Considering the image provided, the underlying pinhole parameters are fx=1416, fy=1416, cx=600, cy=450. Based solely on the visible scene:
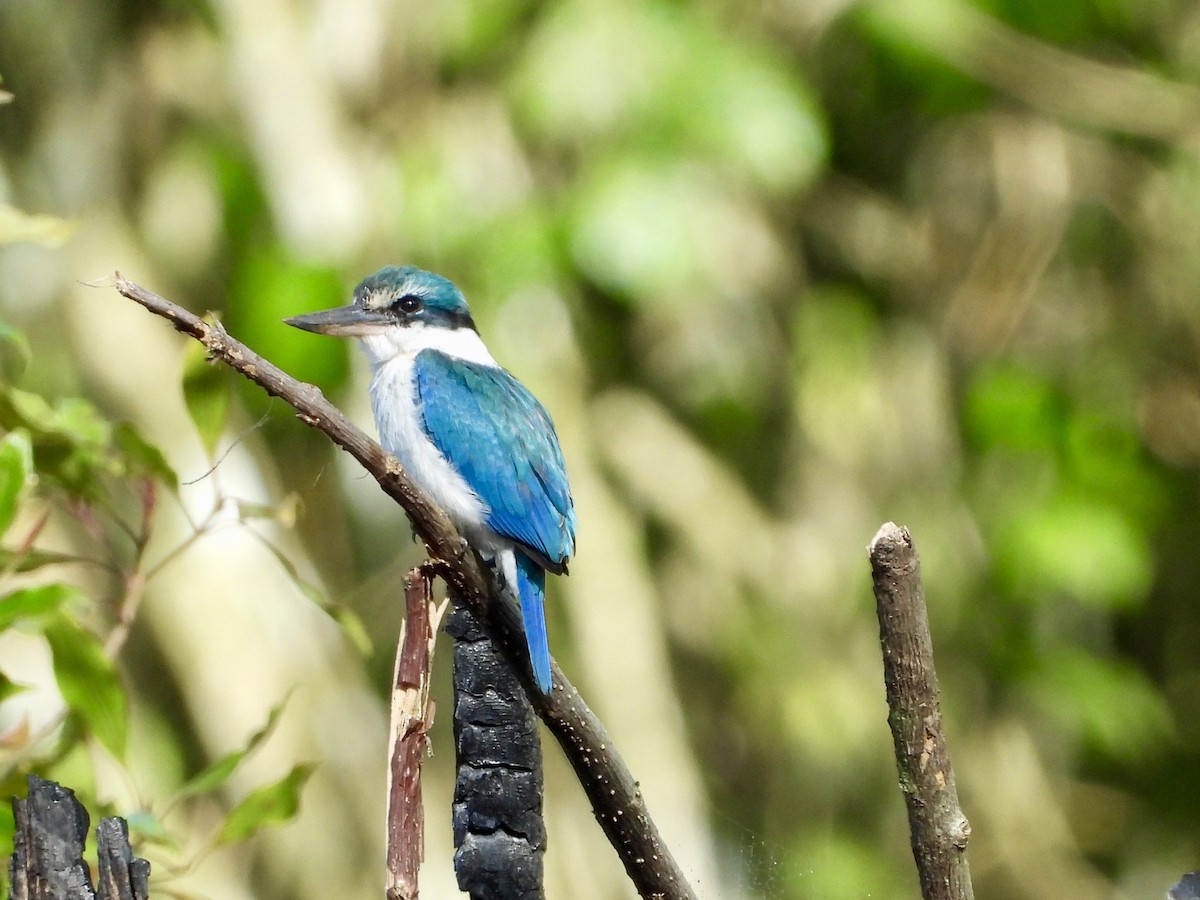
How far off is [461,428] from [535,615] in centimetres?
54

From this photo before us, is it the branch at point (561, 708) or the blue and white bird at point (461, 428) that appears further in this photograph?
the blue and white bird at point (461, 428)

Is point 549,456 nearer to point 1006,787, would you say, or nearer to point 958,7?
point 958,7

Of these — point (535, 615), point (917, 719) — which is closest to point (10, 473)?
point (535, 615)

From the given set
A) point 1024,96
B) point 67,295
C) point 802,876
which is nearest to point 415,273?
point 802,876

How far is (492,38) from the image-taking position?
11.4 ft

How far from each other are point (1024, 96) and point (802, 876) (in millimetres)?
3092

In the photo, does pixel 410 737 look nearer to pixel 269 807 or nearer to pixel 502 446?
pixel 269 807

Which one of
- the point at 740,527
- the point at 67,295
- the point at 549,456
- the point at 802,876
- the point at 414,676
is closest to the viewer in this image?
the point at 414,676

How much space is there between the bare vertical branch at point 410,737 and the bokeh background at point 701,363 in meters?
1.50

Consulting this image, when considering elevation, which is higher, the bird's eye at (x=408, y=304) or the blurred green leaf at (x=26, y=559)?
the bird's eye at (x=408, y=304)

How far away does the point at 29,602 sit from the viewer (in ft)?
5.05

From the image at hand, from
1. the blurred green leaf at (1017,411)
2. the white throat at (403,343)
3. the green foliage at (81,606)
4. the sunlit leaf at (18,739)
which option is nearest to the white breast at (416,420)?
the white throat at (403,343)

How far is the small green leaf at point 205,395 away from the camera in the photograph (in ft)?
5.66

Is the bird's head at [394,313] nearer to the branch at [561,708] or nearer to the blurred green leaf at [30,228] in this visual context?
the blurred green leaf at [30,228]
